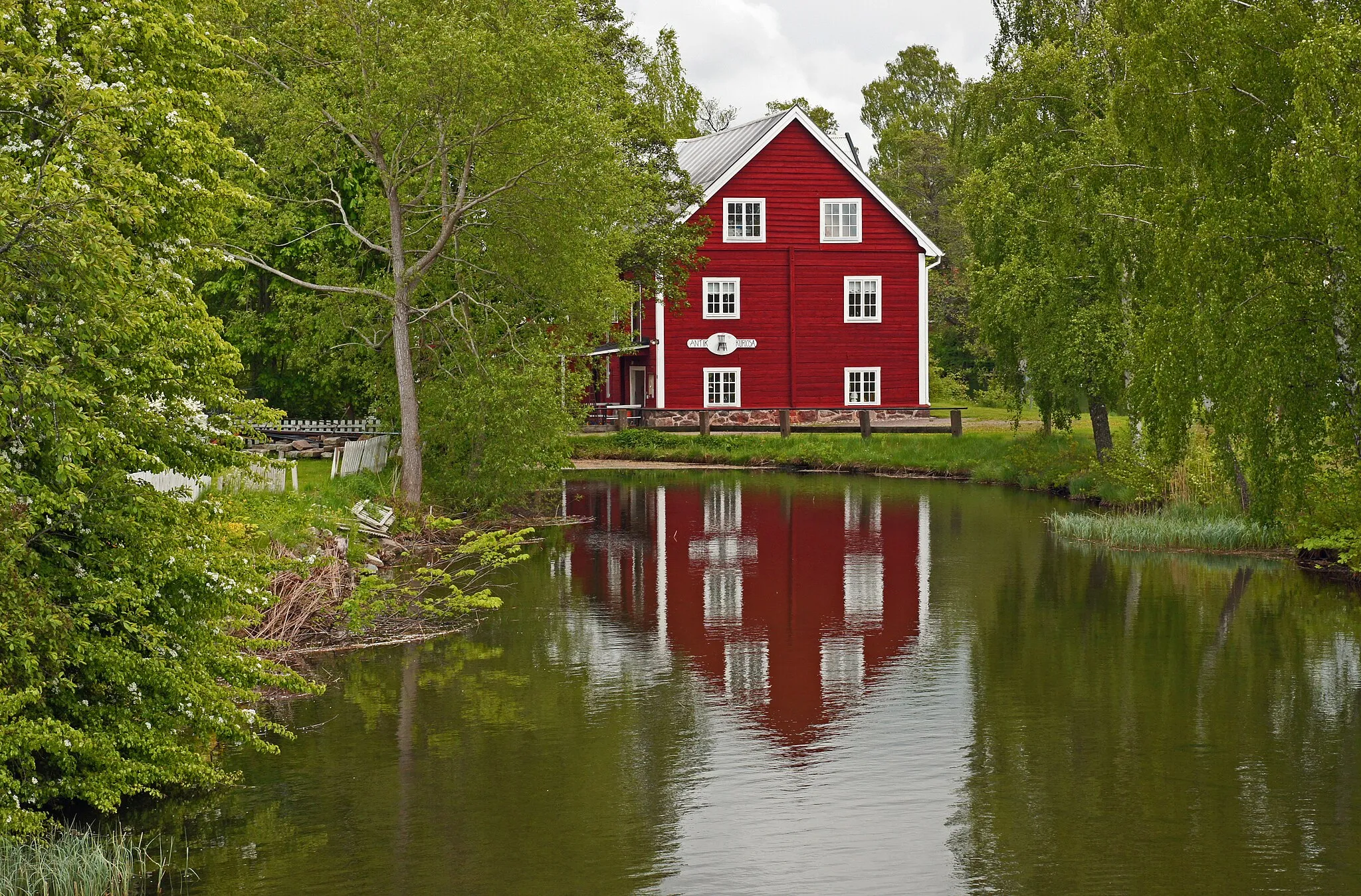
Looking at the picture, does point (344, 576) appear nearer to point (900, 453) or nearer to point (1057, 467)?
point (1057, 467)

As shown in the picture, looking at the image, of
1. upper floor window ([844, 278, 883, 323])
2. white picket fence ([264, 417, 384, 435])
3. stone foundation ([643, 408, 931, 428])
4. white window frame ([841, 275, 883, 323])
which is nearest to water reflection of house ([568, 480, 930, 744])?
white picket fence ([264, 417, 384, 435])

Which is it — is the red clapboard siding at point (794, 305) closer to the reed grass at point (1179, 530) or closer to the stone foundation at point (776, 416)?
the stone foundation at point (776, 416)

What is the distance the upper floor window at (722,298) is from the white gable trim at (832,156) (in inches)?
112

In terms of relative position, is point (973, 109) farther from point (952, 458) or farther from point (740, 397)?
point (740, 397)

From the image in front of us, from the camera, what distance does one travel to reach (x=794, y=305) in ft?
172

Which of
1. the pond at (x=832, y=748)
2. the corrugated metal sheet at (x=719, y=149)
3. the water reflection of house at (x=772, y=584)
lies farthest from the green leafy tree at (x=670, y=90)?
the pond at (x=832, y=748)

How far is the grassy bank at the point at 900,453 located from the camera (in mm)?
38125

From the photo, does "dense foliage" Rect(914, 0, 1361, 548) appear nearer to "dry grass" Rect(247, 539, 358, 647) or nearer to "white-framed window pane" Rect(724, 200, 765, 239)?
"dry grass" Rect(247, 539, 358, 647)

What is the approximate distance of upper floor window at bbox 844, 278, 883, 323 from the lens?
2085 inches

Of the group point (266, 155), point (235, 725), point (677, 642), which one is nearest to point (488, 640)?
point (677, 642)

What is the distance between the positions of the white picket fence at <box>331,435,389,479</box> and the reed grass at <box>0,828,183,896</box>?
1894 centimetres

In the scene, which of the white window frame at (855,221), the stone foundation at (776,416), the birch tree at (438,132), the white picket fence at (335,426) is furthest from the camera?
the white window frame at (855,221)

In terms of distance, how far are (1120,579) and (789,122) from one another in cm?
3229

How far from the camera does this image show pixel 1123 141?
24.5 meters
